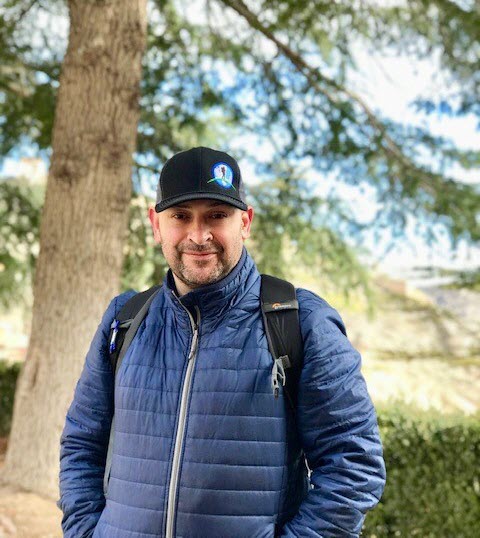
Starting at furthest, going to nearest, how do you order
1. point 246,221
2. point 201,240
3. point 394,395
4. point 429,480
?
point 394,395 < point 429,480 < point 246,221 < point 201,240

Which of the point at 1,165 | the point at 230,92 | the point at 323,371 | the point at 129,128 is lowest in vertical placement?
the point at 323,371

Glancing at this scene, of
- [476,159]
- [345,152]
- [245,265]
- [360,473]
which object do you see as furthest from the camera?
[476,159]

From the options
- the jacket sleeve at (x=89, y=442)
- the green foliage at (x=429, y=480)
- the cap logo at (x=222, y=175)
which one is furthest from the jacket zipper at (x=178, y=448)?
the green foliage at (x=429, y=480)

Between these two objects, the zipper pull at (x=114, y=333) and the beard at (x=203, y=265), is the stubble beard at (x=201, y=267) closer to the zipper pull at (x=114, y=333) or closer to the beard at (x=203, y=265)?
the beard at (x=203, y=265)

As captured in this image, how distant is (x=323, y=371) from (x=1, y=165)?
8.11 meters

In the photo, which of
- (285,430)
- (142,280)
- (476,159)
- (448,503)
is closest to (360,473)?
(285,430)

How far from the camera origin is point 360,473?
6.49 ft

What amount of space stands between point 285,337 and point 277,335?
2 cm

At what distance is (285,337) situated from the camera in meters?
2.05

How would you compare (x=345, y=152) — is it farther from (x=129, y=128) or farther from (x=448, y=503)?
(x=448, y=503)

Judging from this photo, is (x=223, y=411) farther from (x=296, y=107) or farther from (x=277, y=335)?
(x=296, y=107)

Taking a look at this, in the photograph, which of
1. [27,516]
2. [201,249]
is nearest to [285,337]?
[201,249]

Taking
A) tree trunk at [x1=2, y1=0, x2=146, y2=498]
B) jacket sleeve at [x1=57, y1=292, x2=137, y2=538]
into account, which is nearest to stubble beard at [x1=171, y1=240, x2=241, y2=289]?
jacket sleeve at [x1=57, y1=292, x2=137, y2=538]

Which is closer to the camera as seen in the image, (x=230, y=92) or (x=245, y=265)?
(x=245, y=265)
